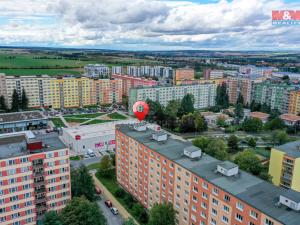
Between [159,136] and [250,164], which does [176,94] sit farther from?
[159,136]

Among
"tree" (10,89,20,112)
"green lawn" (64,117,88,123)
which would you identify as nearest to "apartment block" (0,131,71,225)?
"green lawn" (64,117,88,123)

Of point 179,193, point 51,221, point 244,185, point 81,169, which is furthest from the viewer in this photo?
point 81,169

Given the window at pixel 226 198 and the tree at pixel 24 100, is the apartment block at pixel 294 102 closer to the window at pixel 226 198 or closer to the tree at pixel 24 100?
the window at pixel 226 198

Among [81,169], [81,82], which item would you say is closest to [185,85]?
[81,82]

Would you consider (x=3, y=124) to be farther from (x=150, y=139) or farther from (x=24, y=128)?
(x=150, y=139)

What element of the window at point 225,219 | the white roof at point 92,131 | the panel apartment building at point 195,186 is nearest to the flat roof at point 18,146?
the panel apartment building at point 195,186
